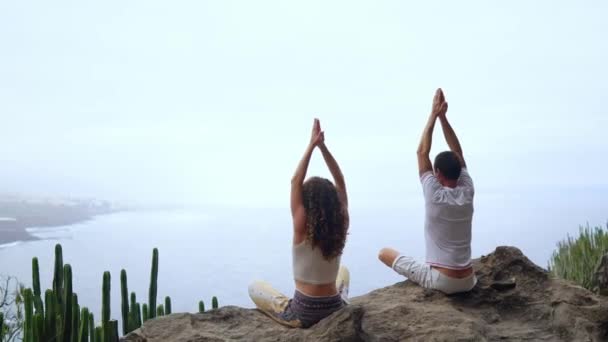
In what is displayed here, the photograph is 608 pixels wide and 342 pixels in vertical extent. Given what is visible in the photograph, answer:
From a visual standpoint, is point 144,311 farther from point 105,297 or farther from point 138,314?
point 105,297

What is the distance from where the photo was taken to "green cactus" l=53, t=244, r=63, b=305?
4207 millimetres

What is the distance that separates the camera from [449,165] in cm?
400

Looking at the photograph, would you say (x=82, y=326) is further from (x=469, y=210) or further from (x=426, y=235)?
(x=469, y=210)

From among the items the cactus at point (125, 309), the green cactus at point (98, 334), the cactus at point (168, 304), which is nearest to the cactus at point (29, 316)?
the green cactus at point (98, 334)

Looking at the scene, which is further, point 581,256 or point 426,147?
point 581,256

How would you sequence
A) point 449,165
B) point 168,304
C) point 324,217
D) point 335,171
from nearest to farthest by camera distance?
point 324,217, point 335,171, point 449,165, point 168,304

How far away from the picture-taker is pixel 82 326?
4.09 metres

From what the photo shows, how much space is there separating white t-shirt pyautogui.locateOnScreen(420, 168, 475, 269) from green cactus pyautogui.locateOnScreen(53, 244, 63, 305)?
7.90ft

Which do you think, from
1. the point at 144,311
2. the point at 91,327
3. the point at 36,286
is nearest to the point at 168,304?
the point at 144,311

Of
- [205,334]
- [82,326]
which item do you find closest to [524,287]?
[205,334]

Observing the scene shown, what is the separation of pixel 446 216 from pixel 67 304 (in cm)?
251

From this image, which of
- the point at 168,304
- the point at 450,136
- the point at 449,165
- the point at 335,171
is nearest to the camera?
the point at 335,171

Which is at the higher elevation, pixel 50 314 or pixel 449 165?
pixel 449 165

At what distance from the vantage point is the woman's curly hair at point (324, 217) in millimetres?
3486
